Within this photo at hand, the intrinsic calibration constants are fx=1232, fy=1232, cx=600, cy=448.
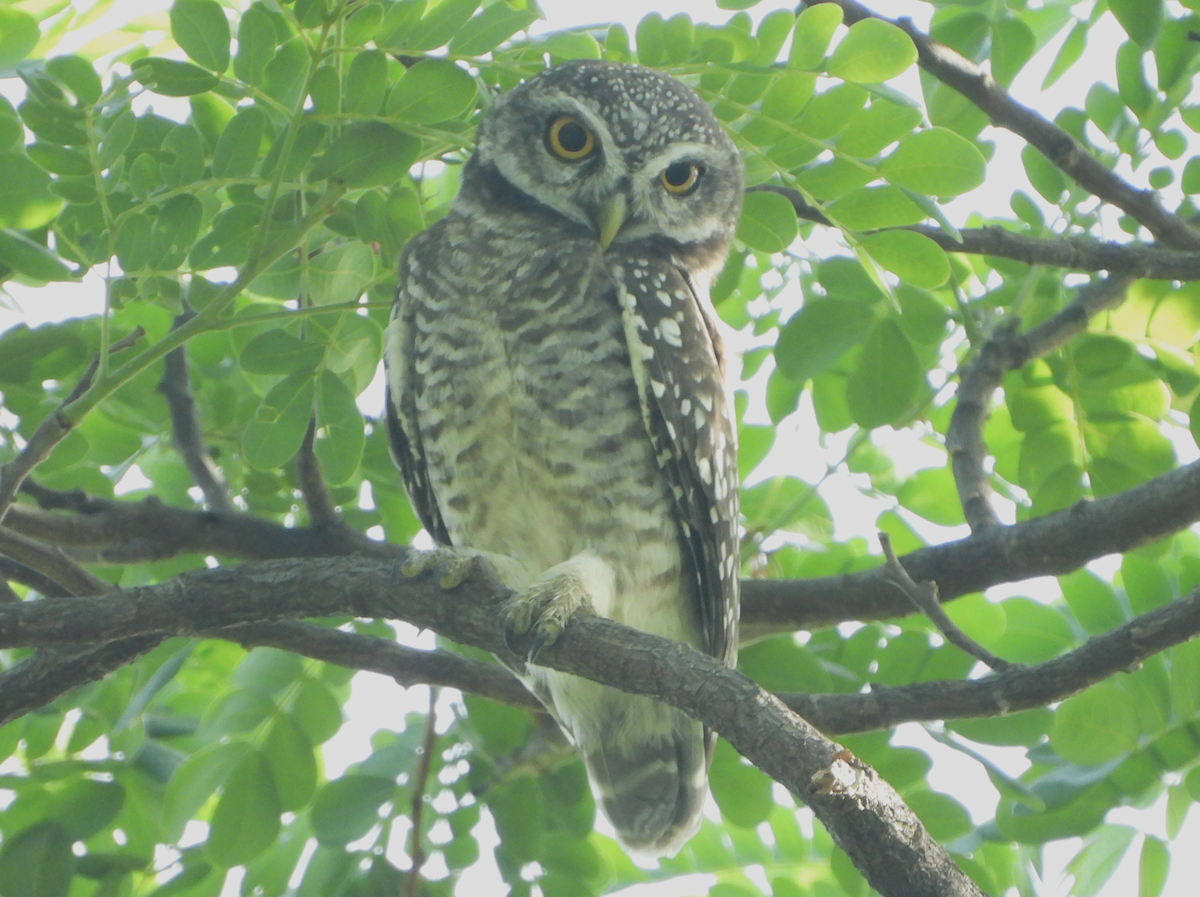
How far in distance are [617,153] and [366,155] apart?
1.02 m

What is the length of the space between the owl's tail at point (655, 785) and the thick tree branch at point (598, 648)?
0.70 meters

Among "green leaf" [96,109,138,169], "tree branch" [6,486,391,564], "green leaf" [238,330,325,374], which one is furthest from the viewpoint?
"tree branch" [6,486,391,564]

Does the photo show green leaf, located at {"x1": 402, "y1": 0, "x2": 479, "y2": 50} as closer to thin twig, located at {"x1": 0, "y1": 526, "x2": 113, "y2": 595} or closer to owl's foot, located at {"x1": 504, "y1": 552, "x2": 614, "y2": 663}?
owl's foot, located at {"x1": 504, "y1": 552, "x2": 614, "y2": 663}

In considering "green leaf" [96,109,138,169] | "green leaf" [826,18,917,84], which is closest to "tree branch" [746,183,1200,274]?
"green leaf" [826,18,917,84]

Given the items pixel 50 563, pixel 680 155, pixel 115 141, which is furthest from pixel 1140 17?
pixel 50 563

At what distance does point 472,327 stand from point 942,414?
139 cm

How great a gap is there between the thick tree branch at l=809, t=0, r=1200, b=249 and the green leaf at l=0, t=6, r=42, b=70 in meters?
1.74

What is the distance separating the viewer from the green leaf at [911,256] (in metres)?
2.55

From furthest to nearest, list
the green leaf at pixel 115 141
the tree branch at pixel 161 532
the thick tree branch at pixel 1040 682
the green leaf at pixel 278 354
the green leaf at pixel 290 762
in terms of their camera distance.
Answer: the green leaf at pixel 290 762 → the tree branch at pixel 161 532 → the green leaf at pixel 278 354 → the green leaf at pixel 115 141 → the thick tree branch at pixel 1040 682

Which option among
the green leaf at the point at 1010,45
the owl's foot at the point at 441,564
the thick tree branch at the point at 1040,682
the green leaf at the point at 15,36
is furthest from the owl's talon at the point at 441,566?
the green leaf at the point at 1010,45

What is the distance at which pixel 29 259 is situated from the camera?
2402 millimetres

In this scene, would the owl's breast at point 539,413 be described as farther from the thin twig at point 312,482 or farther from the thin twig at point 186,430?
the thin twig at point 186,430

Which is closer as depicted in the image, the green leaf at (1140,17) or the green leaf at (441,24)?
the green leaf at (441,24)

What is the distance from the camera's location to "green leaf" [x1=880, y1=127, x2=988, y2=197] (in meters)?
2.44
